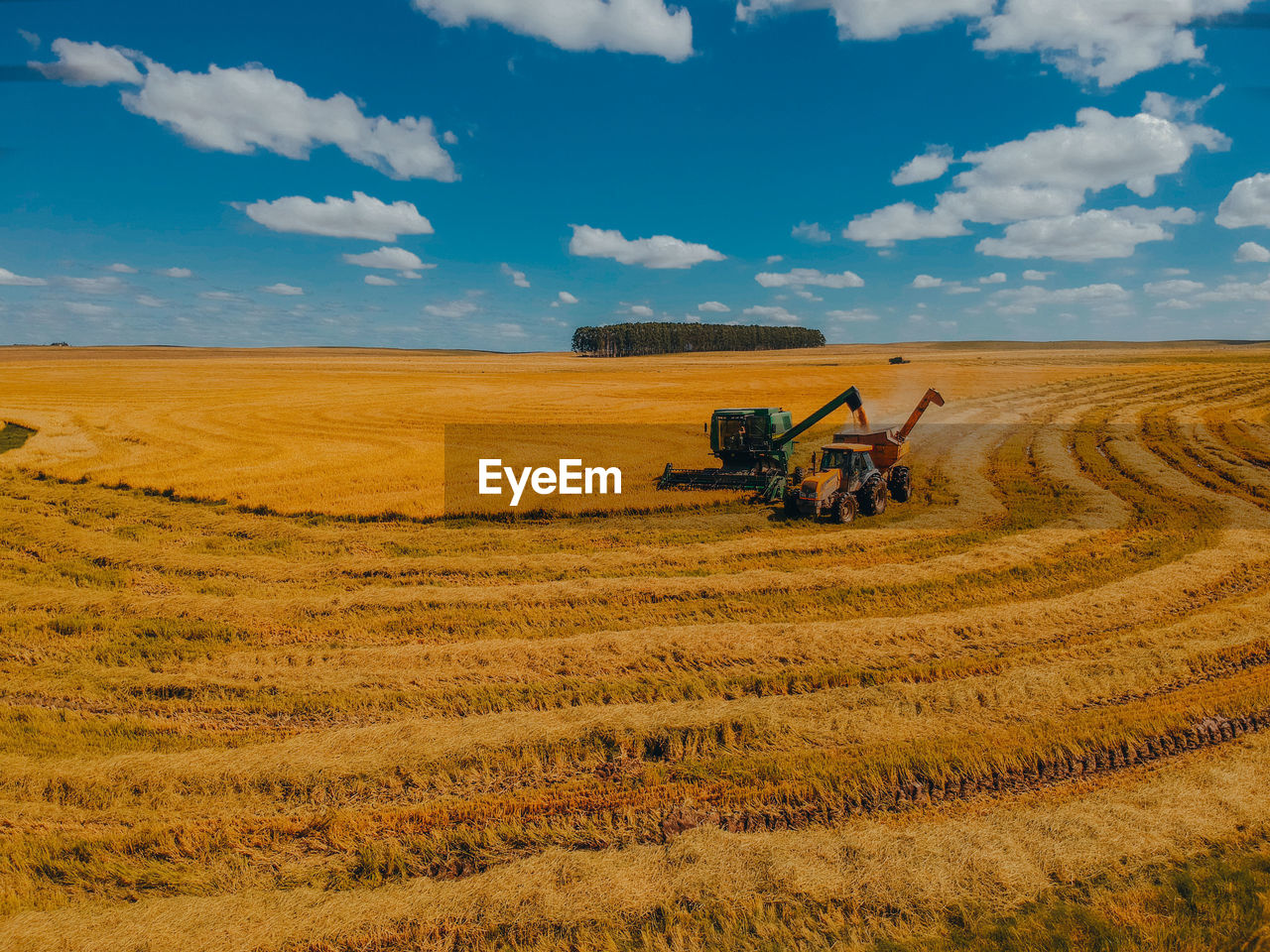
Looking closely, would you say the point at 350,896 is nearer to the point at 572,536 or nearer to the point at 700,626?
the point at 700,626

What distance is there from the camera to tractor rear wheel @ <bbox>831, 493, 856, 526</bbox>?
17156 mm

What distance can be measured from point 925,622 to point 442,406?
134 feet

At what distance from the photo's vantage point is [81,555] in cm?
1492

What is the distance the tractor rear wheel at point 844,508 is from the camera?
17156 mm

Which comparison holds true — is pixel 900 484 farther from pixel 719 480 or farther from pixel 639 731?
pixel 639 731

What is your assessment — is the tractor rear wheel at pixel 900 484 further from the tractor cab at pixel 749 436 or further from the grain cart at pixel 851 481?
the tractor cab at pixel 749 436

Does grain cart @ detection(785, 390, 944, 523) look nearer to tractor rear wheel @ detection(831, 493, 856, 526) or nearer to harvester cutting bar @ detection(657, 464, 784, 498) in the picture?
tractor rear wheel @ detection(831, 493, 856, 526)

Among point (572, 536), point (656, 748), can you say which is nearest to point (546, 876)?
point (656, 748)

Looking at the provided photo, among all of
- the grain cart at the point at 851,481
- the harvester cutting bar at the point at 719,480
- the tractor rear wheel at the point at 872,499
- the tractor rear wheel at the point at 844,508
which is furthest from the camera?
the harvester cutting bar at the point at 719,480

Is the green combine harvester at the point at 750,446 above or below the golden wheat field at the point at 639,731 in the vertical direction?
above

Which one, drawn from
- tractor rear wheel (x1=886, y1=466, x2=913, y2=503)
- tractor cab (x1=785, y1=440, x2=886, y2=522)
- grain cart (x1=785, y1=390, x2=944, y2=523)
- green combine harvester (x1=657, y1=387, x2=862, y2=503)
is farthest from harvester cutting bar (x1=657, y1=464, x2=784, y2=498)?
tractor rear wheel (x1=886, y1=466, x2=913, y2=503)

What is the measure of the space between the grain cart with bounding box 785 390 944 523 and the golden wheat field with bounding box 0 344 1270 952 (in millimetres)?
659

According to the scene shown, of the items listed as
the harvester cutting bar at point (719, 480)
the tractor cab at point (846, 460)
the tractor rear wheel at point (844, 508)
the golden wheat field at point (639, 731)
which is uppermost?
the tractor cab at point (846, 460)

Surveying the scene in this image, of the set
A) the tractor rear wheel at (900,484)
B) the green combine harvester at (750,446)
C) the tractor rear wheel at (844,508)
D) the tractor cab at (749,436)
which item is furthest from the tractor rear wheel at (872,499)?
the tractor cab at (749,436)
